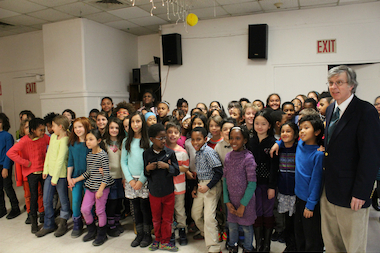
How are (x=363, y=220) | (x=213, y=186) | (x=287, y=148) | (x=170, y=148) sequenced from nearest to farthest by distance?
(x=363, y=220) < (x=287, y=148) < (x=213, y=186) < (x=170, y=148)

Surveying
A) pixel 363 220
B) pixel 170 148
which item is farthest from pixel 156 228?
pixel 363 220

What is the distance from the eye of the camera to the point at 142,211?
2.54m

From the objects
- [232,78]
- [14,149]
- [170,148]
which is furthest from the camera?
[232,78]

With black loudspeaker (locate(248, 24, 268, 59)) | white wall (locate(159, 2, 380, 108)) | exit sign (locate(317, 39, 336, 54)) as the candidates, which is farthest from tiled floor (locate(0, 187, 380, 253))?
black loudspeaker (locate(248, 24, 268, 59))

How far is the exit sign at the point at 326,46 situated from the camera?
4.85m

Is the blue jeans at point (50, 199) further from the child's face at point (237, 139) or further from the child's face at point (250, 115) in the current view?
the child's face at point (250, 115)

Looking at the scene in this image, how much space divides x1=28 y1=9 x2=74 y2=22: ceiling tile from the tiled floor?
12.3ft

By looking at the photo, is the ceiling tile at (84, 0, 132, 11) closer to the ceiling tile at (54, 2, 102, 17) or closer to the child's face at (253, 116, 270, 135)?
the ceiling tile at (54, 2, 102, 17)

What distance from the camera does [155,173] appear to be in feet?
7.69

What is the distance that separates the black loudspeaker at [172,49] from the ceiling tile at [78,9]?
4.78ft

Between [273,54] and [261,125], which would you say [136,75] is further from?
[261,125]

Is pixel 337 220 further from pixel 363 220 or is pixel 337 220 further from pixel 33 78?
pixel 33 78

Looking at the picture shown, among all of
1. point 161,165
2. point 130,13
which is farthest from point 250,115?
point 130,13

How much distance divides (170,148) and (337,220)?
1423 mm
